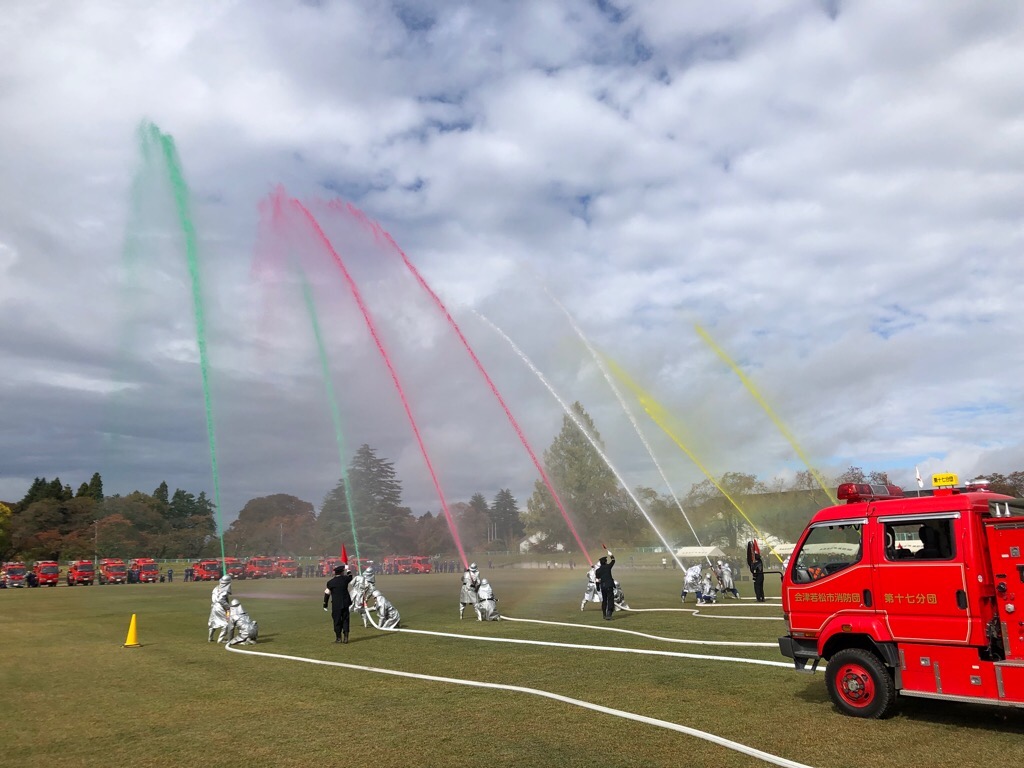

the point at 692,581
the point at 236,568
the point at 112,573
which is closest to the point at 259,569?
the point at 236,568

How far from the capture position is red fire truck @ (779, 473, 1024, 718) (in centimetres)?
894

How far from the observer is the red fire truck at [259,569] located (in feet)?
240

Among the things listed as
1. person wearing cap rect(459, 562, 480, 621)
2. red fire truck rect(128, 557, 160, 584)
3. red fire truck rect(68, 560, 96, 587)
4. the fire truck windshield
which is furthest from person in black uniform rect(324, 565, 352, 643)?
red fire truck rect(128, 557, 160, 584)

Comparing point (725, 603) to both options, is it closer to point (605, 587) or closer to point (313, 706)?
point (605, 587)

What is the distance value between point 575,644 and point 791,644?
7.69 meters

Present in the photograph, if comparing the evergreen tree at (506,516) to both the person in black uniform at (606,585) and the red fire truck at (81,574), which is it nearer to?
the red fire truck at (81,574)

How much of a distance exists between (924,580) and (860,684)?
1.82 meters

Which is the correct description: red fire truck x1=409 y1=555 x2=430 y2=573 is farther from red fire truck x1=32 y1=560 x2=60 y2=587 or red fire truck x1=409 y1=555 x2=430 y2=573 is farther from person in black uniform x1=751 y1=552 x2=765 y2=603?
person in black uniform x1=751 y1=552 x2=765 y2=603

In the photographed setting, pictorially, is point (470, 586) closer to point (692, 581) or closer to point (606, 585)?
point (606, 585)

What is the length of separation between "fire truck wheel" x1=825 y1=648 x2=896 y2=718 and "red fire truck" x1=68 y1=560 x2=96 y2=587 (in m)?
66.4

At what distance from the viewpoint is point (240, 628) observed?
65.5 ft

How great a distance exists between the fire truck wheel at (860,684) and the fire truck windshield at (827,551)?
123 centimetres

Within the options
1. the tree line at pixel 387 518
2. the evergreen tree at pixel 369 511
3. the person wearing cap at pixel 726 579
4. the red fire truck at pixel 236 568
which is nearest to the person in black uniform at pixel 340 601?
the person wearing cap at pixel 726 579

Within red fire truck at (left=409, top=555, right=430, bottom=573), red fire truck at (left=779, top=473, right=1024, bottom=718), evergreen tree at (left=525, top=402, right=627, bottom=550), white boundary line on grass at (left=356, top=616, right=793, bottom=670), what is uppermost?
evergreen tree at (left=525, top=402, right=627, bottom=550)
